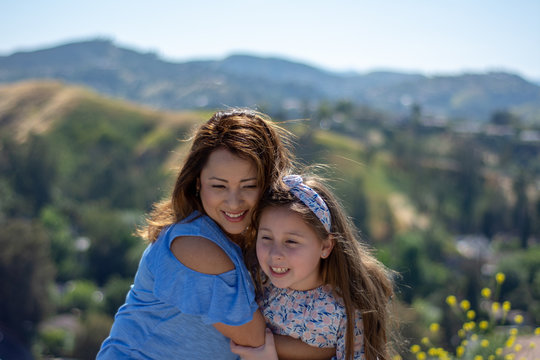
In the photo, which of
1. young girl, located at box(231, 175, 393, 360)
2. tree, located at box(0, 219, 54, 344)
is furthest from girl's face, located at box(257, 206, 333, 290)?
tree, located at box(0, 219, 54, 344)

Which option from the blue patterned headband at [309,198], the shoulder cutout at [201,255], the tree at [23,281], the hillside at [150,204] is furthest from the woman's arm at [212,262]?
the tree at [23,281]

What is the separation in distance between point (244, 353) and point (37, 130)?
81748mm

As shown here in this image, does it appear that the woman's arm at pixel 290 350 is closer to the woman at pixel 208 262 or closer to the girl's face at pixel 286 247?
the woman at pixel 208 262

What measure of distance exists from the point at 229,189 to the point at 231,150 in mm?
216

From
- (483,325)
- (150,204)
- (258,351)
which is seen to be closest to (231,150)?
(258,351)

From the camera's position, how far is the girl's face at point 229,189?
2457 millimetres

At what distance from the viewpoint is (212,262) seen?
227 centimetres

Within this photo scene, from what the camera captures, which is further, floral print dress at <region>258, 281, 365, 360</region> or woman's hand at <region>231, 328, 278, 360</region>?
floral print dress at <region>258, 281, 365, 360</region>

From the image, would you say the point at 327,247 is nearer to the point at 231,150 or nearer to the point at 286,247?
the point at 286,247

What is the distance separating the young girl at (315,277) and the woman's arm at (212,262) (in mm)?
74

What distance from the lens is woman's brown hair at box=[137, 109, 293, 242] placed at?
8.06 ft

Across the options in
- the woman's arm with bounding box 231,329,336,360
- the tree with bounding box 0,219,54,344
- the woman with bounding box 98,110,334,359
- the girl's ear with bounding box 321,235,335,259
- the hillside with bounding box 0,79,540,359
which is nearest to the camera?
the woman with bounding box 98,110,334,359

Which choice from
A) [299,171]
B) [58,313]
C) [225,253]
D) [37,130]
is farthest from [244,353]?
[37,130]

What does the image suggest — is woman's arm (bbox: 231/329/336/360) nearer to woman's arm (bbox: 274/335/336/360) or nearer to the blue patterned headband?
woman's arm (bbox: 274/335/336/360)
